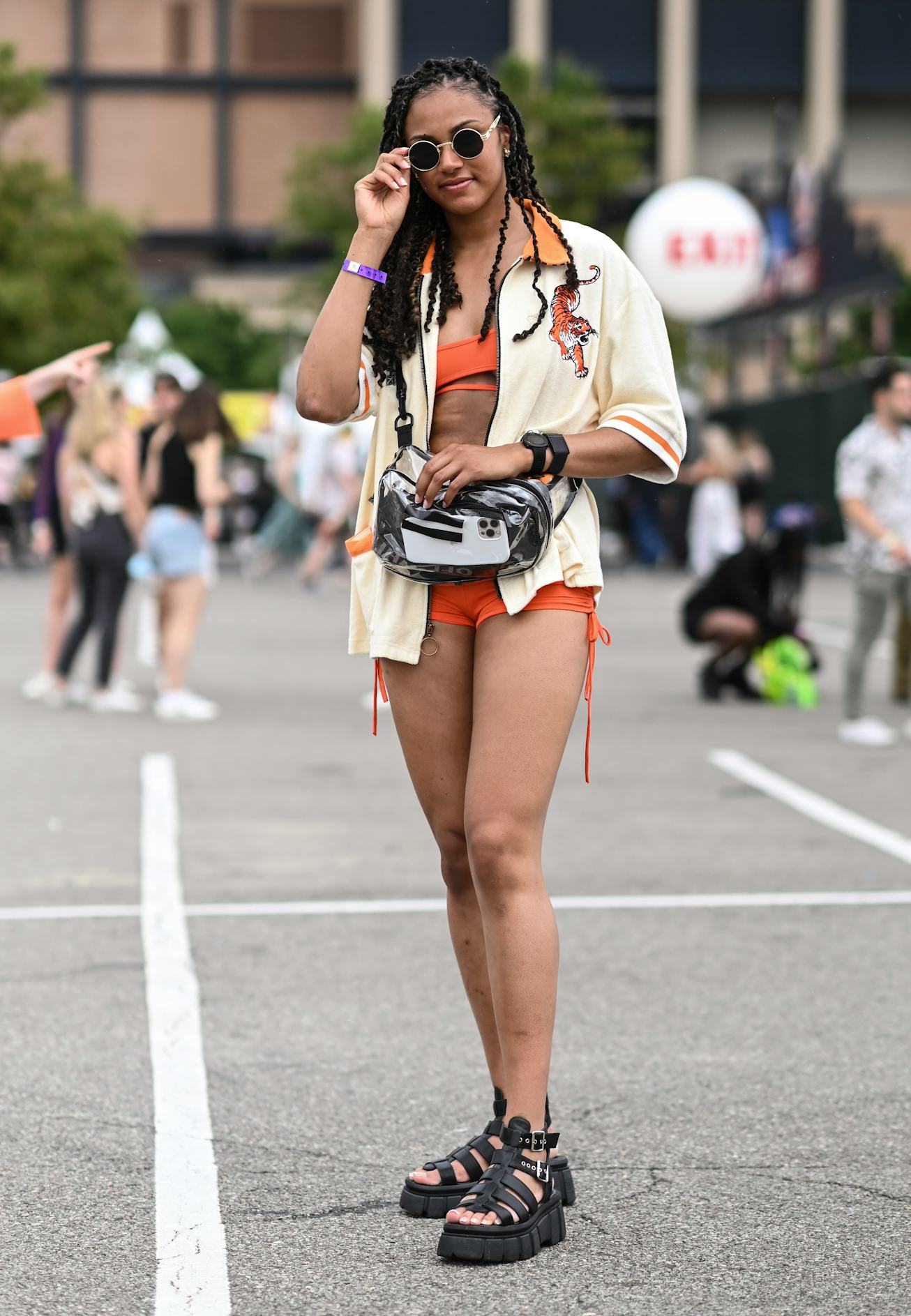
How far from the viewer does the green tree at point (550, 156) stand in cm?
4138

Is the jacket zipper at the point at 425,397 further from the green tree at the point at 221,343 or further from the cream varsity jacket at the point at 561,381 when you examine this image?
the green tree at the point at 221,343

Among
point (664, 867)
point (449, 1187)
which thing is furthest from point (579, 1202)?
point (664, 867)

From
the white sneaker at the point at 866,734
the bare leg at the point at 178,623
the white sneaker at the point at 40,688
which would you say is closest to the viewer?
the white sneaker at the point at 866,734

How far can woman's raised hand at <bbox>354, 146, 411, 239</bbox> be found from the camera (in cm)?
386

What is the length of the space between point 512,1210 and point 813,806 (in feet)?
18.2

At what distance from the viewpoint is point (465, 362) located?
3902mm

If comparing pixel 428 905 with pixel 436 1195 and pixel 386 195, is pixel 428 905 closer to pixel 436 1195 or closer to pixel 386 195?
pixel 436 1195

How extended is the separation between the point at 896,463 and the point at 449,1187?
7.89m

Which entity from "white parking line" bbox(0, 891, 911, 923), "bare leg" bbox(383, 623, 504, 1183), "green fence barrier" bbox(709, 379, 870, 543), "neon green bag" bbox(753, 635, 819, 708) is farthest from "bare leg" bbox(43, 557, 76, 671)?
"green fence barrier" bbox(709, 379, 870, 543)

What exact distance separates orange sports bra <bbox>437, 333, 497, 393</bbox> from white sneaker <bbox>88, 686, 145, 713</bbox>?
346 inches

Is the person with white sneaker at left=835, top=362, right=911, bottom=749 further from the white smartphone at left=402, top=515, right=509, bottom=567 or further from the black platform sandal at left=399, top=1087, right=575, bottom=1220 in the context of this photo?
the white smartphone at left=402, top=515, right=509, bottom=567

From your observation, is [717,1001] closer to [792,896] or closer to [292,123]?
[792,896]

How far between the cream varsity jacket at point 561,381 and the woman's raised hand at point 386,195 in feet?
0.48

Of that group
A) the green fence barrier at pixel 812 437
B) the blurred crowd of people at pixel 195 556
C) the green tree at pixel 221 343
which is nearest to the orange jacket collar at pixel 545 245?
the blurred crowd of people at pixel 195 556
